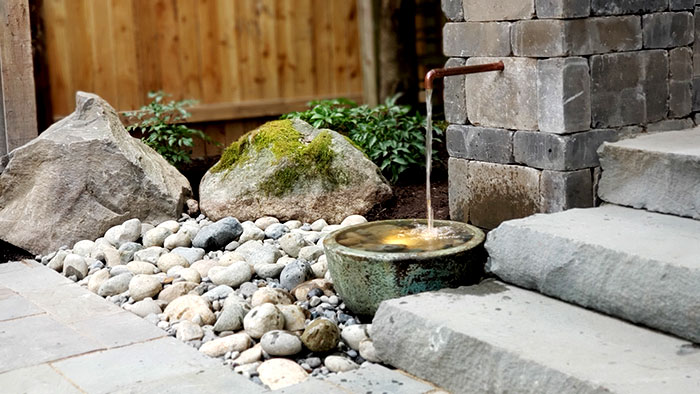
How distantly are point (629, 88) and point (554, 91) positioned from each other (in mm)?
425

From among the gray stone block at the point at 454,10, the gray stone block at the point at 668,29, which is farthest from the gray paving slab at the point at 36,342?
the gray stone block at the point at 668,29

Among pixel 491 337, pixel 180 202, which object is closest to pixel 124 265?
pixel 180 202

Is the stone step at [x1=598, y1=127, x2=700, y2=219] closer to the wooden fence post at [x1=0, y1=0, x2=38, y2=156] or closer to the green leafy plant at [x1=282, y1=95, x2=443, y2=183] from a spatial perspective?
the green leafy plant at [x1=282, y1=95, x2=443, y2=183]

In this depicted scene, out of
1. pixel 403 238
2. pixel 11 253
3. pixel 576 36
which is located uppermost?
pixel 576 36

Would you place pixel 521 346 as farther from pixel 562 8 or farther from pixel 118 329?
pixel 118 329

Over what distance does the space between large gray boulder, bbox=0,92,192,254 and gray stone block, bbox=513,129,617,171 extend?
7.46 feet

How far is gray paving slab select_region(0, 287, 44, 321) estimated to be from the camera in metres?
3.94

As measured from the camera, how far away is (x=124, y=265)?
184 inches

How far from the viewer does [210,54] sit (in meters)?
7.30

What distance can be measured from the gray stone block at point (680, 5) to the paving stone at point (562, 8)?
0.55 metres

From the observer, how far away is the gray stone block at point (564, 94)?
3836 millimetres

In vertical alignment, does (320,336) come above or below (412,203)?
below

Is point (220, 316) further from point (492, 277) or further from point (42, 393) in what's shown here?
point (492, 277)

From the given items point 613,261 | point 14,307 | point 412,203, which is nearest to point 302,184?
point 412,203
